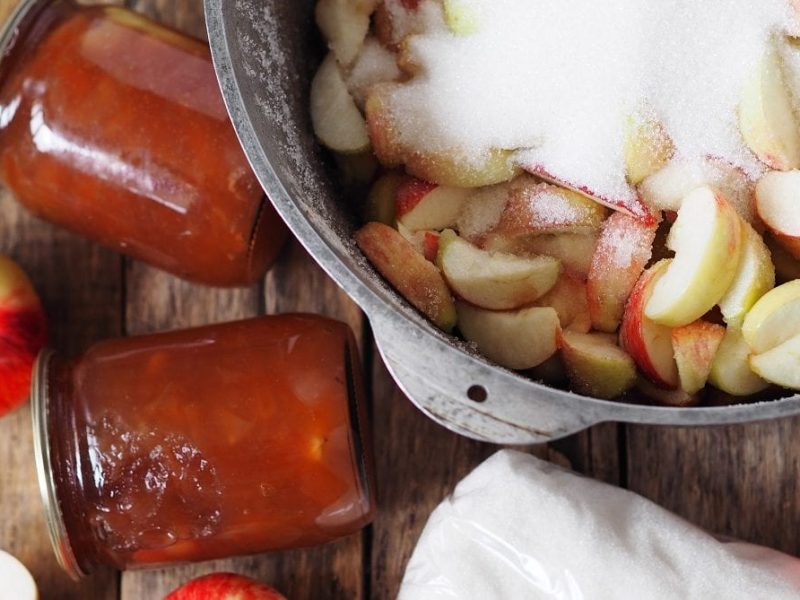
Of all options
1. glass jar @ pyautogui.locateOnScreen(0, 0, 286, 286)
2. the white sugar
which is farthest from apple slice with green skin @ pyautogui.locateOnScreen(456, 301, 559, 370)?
glass jar @ pyautogui.locateOnScreen(0, 0, 286, 286)

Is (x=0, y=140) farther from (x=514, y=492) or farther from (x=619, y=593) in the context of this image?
(x=619, y=593)

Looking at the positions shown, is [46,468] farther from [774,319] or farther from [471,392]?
[774,319]

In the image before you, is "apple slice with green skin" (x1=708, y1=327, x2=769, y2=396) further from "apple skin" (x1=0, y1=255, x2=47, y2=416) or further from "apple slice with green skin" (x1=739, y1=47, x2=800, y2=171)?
"apple skin" (x1=0, y1=255, x2=47, y2=416)

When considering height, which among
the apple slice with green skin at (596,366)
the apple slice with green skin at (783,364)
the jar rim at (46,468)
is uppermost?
the apple slice with green skin at (783,364)

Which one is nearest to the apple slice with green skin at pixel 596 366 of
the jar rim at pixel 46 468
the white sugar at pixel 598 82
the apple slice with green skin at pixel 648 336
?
the apple slice with green skin at pixel 648 336

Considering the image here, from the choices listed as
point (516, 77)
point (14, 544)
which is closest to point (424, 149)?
point (516, 77)

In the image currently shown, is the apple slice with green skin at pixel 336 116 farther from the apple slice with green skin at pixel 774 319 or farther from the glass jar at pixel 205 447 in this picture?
the apple slice with green skin at pixel 774 319
